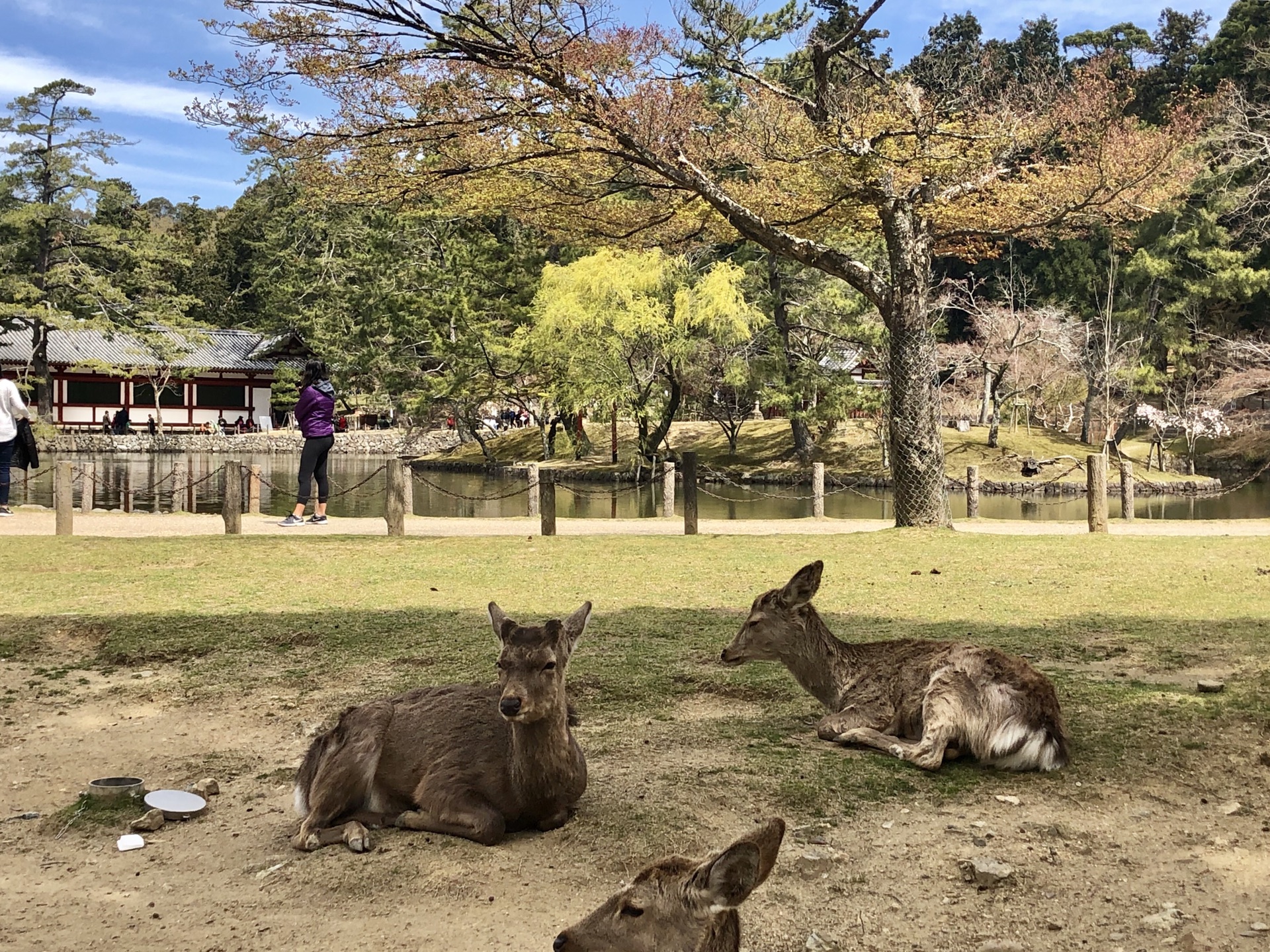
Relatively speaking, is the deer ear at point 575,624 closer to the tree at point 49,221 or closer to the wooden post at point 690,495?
the wooden post at point 690,495

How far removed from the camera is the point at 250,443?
1885 inches

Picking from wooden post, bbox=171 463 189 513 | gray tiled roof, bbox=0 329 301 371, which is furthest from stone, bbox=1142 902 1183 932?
gray tiled roof, bbox=0 329 301 371

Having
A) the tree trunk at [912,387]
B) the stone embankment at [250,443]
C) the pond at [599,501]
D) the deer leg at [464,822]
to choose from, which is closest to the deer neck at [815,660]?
the deer leg at [464,822]

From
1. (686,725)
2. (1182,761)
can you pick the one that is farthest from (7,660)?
(1182,761)

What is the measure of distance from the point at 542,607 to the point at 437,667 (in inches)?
86.9

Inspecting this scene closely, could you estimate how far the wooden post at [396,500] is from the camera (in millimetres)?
14227

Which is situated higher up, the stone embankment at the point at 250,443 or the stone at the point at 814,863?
the stone embankment at the point at 250,443

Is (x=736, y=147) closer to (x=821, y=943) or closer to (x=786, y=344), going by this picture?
(x=821, y=943)

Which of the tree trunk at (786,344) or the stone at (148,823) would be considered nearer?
the stone at (148,823)

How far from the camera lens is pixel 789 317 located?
1436 inches

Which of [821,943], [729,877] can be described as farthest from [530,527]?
[729,877]

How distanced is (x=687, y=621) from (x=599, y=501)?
63.3 ft

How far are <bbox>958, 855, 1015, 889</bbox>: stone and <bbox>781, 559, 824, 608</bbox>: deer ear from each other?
70.2 inches

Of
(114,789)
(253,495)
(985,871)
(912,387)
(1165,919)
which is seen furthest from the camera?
(253,495)
